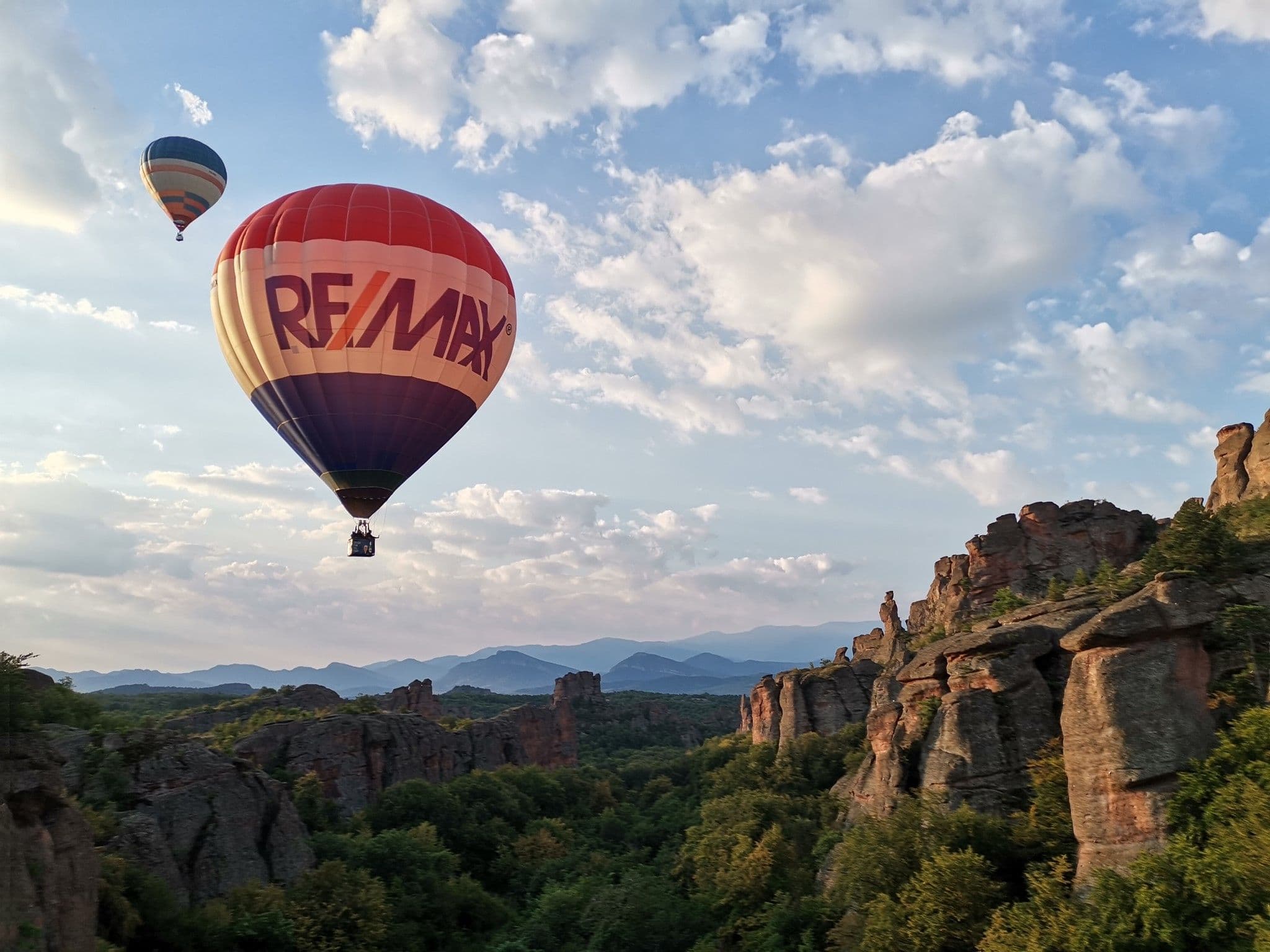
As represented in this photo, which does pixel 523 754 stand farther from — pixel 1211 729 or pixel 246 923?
pixel 1211 729

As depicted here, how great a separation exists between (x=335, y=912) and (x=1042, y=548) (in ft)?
163

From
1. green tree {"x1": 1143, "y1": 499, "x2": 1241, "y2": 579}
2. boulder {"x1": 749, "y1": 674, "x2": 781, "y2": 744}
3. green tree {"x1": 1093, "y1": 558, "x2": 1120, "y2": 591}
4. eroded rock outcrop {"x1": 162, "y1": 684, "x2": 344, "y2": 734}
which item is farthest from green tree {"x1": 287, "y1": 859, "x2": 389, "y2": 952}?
boulder {"x1": 749, "y1": 674, "x2": 781, "y2": 744}

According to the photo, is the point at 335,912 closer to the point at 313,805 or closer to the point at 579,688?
the point at 313,805

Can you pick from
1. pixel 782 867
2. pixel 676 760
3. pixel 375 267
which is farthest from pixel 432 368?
pixel 676 760

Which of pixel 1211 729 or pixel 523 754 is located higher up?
pixel 1211 729

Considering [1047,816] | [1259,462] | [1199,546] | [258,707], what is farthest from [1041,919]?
[258,707]

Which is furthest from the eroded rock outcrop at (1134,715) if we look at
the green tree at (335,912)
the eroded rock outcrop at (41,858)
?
the eroded rock outcrop at (41,858)

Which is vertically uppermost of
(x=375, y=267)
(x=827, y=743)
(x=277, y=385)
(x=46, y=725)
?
(x=375, y=267)

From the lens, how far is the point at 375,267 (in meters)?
34.9

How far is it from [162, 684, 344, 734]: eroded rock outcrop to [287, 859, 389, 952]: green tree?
4828 centimetres

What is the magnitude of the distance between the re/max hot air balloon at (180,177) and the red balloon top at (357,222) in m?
32.5

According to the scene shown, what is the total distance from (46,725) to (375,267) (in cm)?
2421

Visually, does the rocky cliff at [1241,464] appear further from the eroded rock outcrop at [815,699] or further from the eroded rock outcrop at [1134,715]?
the eroded rock outcrop at [815,699]

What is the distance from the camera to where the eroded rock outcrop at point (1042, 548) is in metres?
54.6
